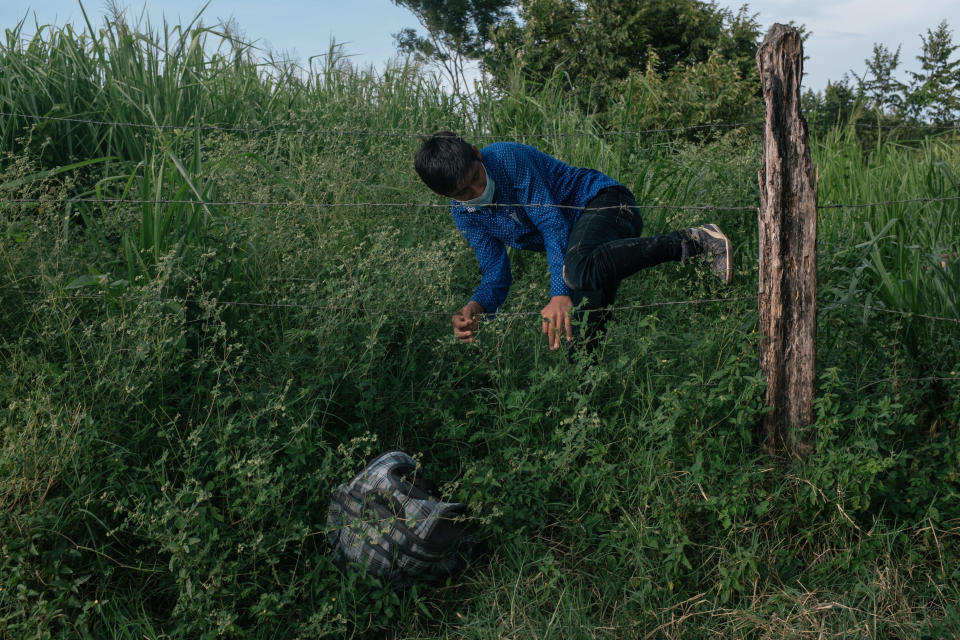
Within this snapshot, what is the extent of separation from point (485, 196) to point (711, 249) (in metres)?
1.04

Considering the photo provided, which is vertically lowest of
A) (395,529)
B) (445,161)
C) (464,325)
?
(395,529)

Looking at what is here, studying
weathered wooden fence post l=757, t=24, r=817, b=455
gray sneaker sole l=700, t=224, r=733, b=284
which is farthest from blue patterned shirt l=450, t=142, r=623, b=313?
weathered wooden fence post l=757, t=24, r=817, b=455

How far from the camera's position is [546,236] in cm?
345

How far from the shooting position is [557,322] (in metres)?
3.23

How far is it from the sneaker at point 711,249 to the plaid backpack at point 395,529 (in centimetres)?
146

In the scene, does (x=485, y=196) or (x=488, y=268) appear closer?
(x=485, y=196)

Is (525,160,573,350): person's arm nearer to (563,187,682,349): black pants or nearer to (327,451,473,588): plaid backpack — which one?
(563,187,682,349): black pants

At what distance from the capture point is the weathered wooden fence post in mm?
2787

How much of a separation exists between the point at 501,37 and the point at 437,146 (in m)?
16.0

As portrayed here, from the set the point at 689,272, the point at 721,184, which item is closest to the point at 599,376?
the point at 689,272

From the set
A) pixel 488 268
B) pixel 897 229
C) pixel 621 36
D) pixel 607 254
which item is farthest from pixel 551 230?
pixel 621 36

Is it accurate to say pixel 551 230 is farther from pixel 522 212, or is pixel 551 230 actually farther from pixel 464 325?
pixel 464 325

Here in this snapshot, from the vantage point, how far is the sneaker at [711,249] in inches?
124

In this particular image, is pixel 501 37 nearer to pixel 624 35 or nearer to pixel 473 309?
pixel 624 35
